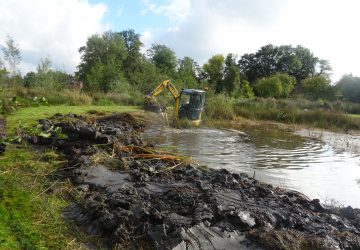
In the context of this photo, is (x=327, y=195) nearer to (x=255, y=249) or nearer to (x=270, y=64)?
(x=255, y=249)

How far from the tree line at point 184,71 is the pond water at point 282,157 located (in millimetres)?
11626

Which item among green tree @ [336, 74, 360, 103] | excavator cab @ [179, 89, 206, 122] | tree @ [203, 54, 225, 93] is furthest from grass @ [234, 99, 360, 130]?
tree @ [203, 54, 225, 93]

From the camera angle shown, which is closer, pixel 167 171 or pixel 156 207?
pixel 156 207

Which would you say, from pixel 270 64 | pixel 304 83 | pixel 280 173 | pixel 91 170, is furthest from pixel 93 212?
pixel 270 64

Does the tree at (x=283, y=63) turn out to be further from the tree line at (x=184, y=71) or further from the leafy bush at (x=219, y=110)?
the leafy bush at (x=219, y=110)

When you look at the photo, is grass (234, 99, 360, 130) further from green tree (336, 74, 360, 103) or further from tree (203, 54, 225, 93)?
tree (203, 54, 225, 93)

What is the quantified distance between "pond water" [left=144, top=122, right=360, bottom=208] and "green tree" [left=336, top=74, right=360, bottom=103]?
3189cm

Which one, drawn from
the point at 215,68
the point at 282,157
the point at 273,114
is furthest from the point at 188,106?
the point at 215,68

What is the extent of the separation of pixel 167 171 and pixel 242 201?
1.91 metres

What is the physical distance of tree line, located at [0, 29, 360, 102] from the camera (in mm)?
33312

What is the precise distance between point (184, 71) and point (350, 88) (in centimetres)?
2016

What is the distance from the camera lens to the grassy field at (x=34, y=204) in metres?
4.00

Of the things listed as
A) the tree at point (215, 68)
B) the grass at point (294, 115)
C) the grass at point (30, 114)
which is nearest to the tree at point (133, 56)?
the tree at point (215, 68)

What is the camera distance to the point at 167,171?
7133 mm
